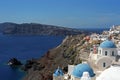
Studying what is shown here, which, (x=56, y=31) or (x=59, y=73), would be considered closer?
(x=59, y=73)

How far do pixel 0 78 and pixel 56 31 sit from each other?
472ft

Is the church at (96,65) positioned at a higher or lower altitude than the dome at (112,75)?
lower

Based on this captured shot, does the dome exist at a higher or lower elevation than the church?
higher

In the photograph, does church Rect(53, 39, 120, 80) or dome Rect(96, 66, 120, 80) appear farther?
church Rect(53, 39, 120, 80)

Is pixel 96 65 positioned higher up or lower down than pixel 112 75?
lower down

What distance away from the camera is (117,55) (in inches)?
1251

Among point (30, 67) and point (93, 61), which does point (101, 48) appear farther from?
point (30, 67)

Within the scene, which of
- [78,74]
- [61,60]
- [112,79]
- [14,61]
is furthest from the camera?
[14,61]

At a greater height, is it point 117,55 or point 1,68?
point 117,55

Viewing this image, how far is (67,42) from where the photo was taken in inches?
2753

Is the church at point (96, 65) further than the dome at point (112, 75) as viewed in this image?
Yes

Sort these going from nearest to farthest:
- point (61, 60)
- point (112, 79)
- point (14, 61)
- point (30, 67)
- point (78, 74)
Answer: point (112, 79) < point (78, 74) < point (61, 60) < point (30, 67) < point (14, 61)

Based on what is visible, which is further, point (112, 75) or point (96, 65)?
point (96, 65)

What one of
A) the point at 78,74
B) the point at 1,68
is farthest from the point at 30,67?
the point at 78,74
